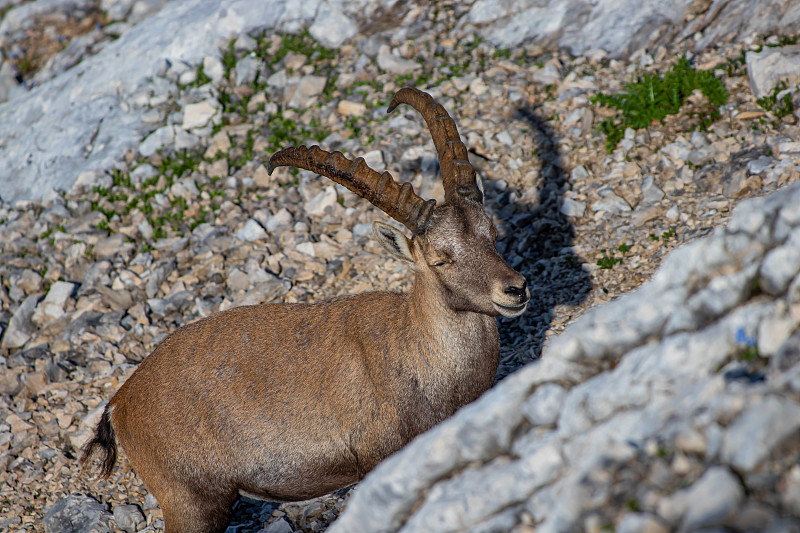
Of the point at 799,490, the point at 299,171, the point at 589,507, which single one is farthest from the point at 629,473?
the point at 299,171

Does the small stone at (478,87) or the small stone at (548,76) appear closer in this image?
the small stone at (548,76)

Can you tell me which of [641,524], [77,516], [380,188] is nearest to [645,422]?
[641,524]

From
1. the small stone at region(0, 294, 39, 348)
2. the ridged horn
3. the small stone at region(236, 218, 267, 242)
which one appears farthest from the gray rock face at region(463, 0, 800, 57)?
the small stone at region(0, 294, 39, 348)

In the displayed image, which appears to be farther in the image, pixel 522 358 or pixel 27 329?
pixel 27 329

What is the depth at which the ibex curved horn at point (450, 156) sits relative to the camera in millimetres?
5840

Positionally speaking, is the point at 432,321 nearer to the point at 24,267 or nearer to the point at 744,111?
the point at 744,111

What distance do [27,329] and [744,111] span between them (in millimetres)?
8648

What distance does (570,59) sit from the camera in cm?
924

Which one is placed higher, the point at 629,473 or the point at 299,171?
the point at 629,473

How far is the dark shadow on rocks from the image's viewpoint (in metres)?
6.99

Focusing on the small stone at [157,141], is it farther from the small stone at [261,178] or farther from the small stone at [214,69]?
the small stone at [261,178]

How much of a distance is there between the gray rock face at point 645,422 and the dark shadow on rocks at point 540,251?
3.33 metres

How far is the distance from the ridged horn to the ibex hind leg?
2.80m

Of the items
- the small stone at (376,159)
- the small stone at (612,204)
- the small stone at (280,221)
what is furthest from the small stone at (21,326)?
the small stone at (612,204)
